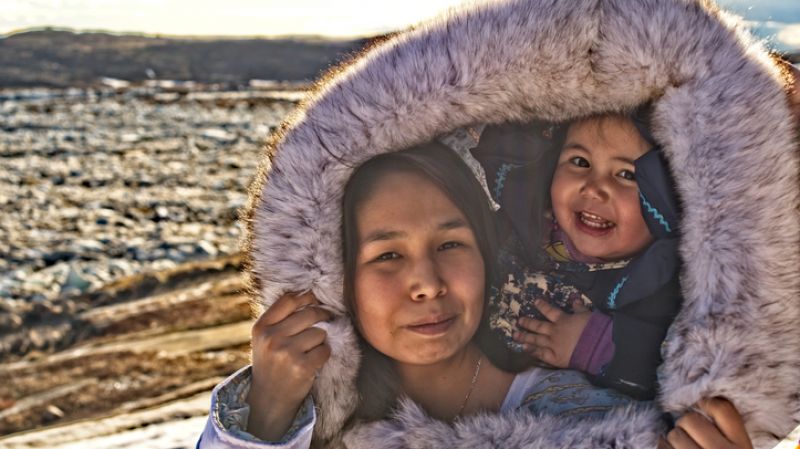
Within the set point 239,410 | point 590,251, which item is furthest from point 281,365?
point 590,251

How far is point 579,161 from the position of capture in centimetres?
196

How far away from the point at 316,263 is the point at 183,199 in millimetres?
5208

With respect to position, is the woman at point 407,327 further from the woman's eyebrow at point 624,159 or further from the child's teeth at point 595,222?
the woman's eyebrow at point 624,159

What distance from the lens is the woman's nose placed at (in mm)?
1783

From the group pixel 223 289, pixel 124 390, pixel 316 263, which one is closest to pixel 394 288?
pixel 316 263

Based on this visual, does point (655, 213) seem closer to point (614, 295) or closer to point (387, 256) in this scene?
point (614, 295)

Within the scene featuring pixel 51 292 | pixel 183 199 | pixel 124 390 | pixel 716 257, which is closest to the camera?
pixel 716 257

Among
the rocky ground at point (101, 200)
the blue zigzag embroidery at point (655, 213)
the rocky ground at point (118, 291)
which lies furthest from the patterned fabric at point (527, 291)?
the rocky ground at point (101, 200)

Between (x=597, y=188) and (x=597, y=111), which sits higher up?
(x=597, y=111)

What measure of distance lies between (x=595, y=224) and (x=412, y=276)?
45 cm

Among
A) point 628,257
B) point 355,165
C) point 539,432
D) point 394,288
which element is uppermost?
point 355,165

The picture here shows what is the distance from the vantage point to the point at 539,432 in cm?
171

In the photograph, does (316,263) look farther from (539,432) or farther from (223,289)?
(223,289)

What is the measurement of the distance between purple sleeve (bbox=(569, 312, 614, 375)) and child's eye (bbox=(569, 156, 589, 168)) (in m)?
0.35
